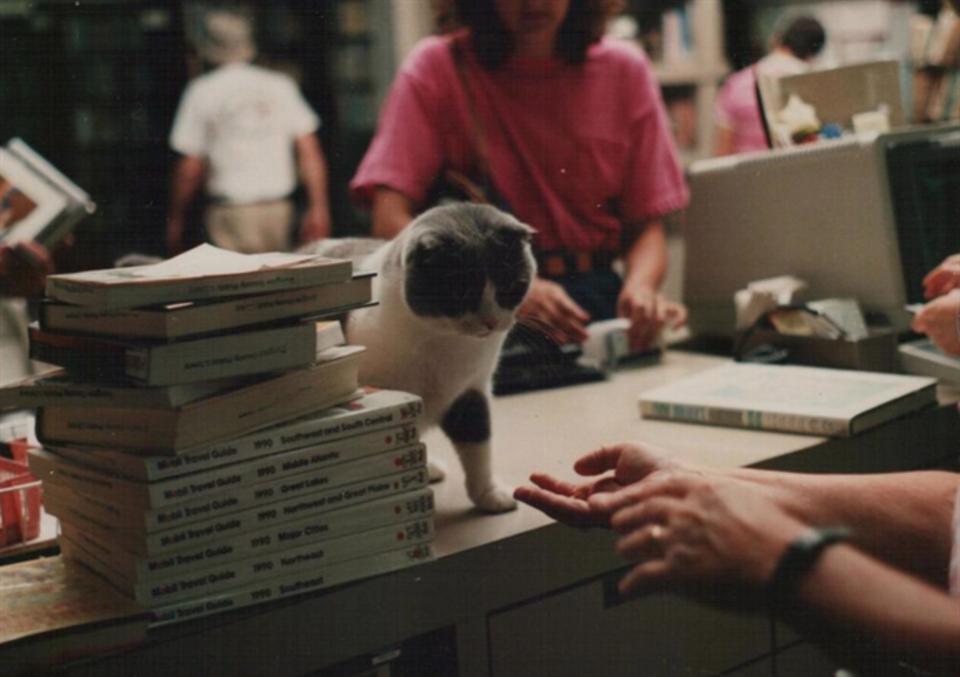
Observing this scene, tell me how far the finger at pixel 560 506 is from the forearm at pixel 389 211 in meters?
0.51

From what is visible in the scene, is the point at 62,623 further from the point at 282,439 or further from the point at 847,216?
the point at 847,216

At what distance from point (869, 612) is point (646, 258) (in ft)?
3.90

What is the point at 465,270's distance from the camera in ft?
3.39

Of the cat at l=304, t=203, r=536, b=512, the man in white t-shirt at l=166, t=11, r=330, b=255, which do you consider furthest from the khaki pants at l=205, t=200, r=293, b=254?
the cat at l=304, t=203, r=536, b=512

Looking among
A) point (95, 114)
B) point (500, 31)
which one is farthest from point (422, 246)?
point (95, 114)

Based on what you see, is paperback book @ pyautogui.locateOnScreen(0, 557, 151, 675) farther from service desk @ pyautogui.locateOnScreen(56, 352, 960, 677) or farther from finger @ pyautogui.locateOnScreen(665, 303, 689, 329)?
finger @ pyautogui.locateOnScreen(665, 303, 689, 329)

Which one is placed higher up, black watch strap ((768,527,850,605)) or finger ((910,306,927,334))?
finger ((910,306,927,334))

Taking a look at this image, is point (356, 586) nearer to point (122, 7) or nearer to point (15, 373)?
point (15, 373)

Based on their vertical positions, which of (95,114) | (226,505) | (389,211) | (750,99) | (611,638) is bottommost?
(611,638)

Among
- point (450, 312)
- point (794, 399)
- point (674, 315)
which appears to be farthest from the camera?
point (674, 315)

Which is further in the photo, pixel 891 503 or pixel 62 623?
pixel 891 503

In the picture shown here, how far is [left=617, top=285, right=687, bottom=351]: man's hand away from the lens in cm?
167

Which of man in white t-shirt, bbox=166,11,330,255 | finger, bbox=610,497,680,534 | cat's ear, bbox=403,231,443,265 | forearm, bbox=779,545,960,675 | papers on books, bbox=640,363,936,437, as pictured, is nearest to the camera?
forearm, bbox=779,545,960,675

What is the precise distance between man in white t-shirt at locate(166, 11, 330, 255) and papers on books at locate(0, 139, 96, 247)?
14 centimetres
